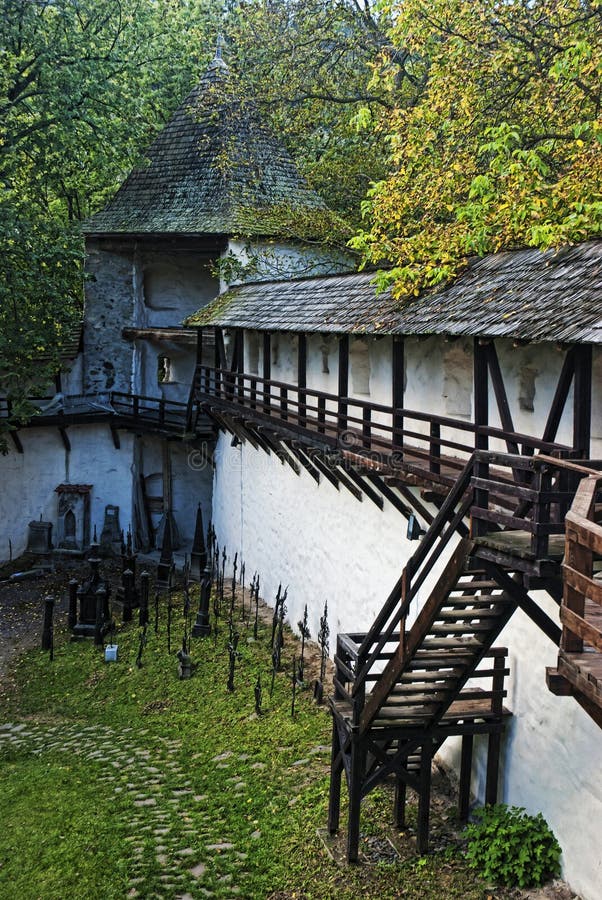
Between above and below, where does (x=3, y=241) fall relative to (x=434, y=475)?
above

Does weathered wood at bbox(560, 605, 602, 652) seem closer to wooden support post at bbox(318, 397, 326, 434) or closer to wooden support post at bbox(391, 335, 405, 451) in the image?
wooden support post at bbox(391, 335, 405, 451)

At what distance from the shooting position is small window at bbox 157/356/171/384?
22.0 m

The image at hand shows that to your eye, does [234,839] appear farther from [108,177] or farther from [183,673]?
[108,177]

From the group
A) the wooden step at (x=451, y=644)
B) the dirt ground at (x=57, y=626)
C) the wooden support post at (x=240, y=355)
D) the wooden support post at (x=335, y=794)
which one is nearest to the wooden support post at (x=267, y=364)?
the wooden support post at (x=240, y=355)

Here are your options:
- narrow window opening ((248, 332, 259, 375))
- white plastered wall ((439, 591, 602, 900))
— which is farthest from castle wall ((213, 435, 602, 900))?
narrow window opening ((248, 332, 259, 375))

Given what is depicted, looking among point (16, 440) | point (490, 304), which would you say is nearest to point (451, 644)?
point (490, 304)

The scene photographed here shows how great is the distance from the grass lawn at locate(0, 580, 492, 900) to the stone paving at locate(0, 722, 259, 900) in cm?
2

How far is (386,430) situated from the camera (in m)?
9.55

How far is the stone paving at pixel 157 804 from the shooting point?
25.0ft

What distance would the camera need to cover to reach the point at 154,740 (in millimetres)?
10852

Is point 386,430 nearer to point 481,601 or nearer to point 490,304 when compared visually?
point 490,304

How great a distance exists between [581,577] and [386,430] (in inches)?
217

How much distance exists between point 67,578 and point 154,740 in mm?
8687

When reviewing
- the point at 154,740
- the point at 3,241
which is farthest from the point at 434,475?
the point at 3,241
